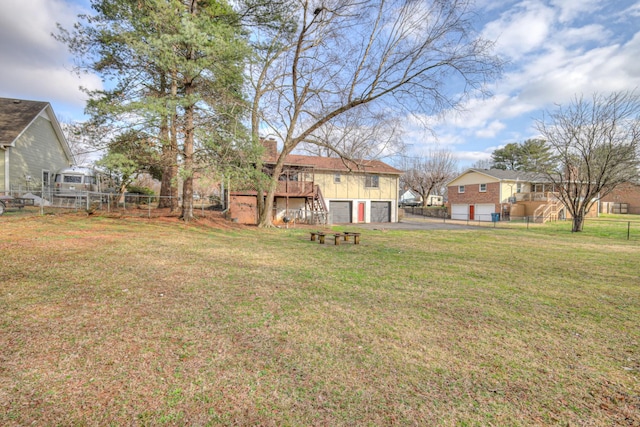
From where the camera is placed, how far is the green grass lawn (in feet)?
7.90

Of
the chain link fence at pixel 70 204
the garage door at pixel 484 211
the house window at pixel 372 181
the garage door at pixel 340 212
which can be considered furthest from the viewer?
the garage door at pixel 484 211

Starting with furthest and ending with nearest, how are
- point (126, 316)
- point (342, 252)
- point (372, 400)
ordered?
point (342, 252), point (126, 316), point (372, 400)

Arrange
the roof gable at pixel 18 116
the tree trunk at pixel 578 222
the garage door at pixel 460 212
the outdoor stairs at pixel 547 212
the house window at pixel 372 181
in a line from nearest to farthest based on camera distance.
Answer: the roof gable at pixel 18 116, the tree trunk at pixel 578 222, the house window at pixel 372 181, the outdoor stairs at pixel 547 212, the garage door at pixel 460 212

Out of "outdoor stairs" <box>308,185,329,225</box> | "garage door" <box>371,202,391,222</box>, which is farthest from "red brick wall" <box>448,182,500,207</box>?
"outdoor stairs" <box>308,185,329,225</box>

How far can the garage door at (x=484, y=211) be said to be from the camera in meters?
33.3

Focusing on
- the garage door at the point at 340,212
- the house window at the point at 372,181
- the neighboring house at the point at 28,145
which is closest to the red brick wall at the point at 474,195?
the house window at the point at 372,181

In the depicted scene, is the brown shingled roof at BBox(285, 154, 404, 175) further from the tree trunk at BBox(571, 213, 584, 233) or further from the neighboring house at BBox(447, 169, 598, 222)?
the tree trunk at BBox(571, 213, 584, 233)

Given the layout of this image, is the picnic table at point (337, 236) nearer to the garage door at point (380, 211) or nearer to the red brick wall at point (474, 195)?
the garage door at point (380, 211)

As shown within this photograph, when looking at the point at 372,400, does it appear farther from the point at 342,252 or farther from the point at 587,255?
A: the point at 587,255

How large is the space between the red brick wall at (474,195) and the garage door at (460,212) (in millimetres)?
610

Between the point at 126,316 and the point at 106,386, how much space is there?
1493 millimetres

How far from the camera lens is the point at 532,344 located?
362 cm

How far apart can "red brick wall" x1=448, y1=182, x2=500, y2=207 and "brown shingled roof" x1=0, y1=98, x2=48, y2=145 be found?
38.9 meters

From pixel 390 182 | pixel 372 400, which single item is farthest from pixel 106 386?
pixel 390 182
